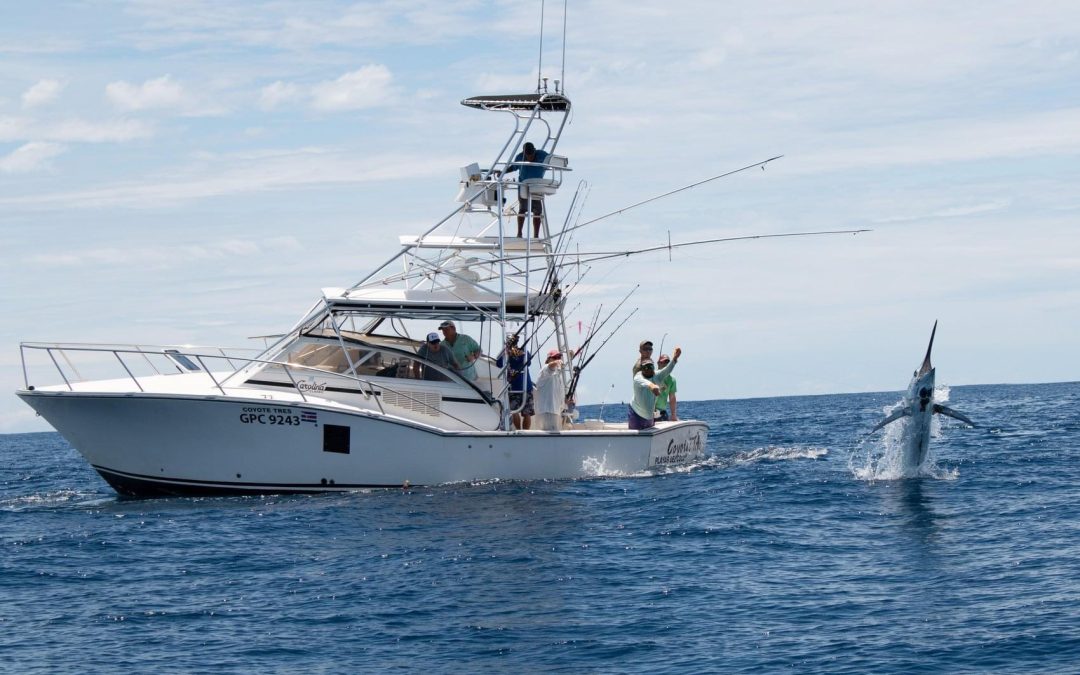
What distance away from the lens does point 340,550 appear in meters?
14.6

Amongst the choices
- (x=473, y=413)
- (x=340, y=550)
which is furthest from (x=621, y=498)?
(x=340, y=550)

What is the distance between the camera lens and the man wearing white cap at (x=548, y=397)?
1992cm

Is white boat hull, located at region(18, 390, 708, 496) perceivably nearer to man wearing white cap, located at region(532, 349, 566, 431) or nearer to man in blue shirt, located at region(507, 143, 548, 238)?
man wearing white cap, located at region(532, 349, 566, 431)

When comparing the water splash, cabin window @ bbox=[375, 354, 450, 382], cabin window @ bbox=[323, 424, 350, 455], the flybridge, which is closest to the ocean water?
the water splash

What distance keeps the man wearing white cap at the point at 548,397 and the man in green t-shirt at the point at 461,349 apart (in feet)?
3.65

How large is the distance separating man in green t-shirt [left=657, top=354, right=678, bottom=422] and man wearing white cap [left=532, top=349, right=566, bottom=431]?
8.55 feet

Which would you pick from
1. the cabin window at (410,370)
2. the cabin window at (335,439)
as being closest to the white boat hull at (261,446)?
the cabin window at (335,439)

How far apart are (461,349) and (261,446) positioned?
11.8ft

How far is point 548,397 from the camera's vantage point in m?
19.9

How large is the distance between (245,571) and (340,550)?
51.0 inches

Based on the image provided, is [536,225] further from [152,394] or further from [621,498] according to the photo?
[152,394]

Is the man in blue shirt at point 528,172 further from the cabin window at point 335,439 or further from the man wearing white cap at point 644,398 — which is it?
the cabin window at point 335,439

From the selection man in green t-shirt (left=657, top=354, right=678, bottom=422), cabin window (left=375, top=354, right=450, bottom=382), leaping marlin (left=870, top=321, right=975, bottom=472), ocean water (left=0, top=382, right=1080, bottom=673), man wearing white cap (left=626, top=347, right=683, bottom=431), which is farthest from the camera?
man in green t-shirt (left=657, top=354, right=678, bottom=422)

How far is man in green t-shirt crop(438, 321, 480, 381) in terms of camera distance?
2016cm
